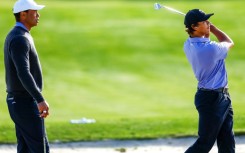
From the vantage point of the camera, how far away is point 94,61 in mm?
19766

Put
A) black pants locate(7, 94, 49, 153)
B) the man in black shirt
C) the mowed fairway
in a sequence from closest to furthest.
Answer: the man in black shirt → black pants locate(7, 94, 49, 153) → the mowed fairway

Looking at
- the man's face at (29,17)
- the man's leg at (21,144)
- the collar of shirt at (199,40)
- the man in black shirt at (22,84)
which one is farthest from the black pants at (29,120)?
the collar of shirt at (199,40)

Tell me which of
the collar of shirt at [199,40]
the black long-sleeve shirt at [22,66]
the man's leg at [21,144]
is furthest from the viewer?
the man's leg at [21,144]

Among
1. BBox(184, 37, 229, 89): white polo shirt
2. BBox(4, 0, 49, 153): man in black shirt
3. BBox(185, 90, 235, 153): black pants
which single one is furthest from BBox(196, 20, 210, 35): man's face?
BBox(4, 0, 49, 153): man in black shirt

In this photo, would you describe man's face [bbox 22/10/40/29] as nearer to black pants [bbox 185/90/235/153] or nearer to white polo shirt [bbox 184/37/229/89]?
white polo shirt [bbox 184/37/229/89]

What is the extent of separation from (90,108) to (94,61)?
16.2 feet

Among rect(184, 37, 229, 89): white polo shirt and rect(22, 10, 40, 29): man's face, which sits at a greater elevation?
rect(22, 10, 40, 29): man's face

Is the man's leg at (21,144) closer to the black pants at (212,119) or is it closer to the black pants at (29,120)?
the black pants at (29,120)

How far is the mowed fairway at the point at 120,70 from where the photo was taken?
12.0 metres

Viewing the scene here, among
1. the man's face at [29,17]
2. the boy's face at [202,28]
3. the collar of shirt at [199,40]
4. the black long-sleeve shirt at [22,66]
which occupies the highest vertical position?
the man's face at [29,17]

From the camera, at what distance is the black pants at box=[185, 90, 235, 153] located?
332 inches

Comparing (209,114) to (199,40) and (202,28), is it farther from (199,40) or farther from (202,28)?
(202,28)

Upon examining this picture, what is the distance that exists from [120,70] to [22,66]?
11131 mm

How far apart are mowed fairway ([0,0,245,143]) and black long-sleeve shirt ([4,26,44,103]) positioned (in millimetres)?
3155
